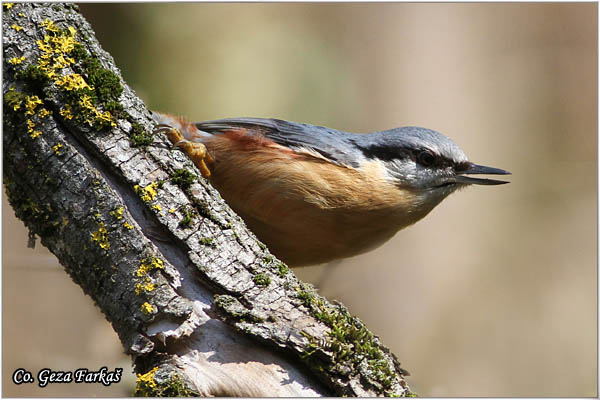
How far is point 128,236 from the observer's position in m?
2.12

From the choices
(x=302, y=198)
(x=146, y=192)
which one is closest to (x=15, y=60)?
(x=146, y=192)

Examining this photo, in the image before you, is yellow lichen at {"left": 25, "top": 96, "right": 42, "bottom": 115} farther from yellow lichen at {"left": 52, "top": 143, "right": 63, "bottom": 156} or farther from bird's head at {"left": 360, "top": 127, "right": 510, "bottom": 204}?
bird's head at {"left": 360, "top": 127, "right": 510, "bottom": 204}

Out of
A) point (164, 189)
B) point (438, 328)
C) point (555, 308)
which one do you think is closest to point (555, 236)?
point (555, 308)

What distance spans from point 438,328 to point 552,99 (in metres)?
3.45

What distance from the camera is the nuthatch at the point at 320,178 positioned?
317 cm

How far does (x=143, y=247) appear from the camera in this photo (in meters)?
2.12

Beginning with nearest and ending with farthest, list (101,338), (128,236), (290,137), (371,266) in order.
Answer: (128,236)
(290,137)
(101,338)
(371,266)

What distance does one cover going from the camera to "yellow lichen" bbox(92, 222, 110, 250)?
211cm

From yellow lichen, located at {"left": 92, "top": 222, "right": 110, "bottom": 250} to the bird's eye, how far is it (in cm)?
207

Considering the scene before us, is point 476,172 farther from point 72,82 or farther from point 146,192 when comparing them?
point 72,82

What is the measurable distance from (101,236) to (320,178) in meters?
1.41

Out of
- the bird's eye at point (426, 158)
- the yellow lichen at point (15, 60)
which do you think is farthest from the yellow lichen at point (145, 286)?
the bird's eye at point (426, 158)

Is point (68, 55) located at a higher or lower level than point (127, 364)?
higher

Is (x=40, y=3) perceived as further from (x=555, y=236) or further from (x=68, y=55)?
(x=555, y=236)
